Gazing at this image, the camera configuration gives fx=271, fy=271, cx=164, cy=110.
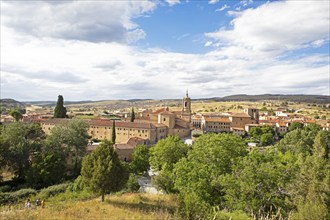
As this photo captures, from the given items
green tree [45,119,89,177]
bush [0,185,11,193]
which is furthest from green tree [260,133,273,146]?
bush [0,185,11,193]

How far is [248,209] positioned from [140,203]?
261 inches

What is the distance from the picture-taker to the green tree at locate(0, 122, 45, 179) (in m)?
34.1

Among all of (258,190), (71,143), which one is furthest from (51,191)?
(258,190)

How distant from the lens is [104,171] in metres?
18.6

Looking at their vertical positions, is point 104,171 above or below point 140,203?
above

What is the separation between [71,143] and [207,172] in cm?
Answer: 2452

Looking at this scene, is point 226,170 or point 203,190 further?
point 226,170

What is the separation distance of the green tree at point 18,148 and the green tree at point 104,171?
64.3ft

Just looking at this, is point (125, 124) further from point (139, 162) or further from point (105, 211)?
point (105, 211)

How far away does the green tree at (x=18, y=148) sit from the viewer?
112 feet

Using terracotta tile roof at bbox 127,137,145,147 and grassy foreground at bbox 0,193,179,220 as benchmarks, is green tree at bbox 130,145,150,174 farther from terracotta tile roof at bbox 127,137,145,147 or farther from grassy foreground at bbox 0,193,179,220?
grassy foreground at bbox 0,193,179,220

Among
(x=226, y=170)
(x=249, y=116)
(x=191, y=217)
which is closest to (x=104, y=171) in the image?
(x=191, y=217)

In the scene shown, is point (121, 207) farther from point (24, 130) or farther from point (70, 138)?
point (24, 130)

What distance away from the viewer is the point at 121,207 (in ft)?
51.6
